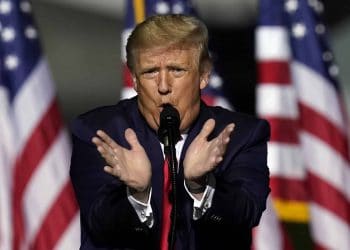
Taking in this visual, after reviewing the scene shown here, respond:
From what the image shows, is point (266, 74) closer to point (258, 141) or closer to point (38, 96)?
point (38, 96)

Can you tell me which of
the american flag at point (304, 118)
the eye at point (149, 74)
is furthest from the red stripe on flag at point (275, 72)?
the eye at point (149, 74)

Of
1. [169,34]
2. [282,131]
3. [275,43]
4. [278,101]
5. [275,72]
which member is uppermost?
[169,34]

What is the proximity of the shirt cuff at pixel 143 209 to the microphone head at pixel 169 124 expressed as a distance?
0.12 meters

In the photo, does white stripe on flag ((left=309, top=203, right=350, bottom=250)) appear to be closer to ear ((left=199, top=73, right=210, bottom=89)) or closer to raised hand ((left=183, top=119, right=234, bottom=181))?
ear ((left=199, top=73, right=210, bottom=89))

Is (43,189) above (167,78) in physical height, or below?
below

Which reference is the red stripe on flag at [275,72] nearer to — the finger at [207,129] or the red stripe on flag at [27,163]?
the red stripe on flag at [27,163]

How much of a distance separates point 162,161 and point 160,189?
0.06 m

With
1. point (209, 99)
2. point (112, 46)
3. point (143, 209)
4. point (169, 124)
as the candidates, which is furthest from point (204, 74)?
point (112, 46)

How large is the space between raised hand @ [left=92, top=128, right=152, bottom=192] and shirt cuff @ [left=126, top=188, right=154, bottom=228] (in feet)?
0.10

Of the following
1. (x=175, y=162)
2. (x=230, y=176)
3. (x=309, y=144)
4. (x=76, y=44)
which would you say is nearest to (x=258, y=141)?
(x=230, y=176)

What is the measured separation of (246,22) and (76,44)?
2.57 ft

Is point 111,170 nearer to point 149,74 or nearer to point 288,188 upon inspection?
point 149,74

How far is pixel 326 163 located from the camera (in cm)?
425

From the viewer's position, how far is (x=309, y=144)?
427 cm
